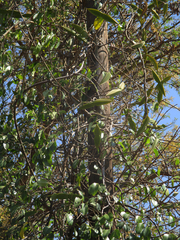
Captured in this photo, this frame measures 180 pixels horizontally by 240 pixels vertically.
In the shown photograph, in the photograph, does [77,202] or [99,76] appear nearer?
[77,202]

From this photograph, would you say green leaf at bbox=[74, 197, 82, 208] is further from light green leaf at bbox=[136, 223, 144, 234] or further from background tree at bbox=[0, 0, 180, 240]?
light green leaf at bbox=[136, 223, 144, 234]

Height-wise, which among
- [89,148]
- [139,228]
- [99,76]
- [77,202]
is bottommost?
[139,228]

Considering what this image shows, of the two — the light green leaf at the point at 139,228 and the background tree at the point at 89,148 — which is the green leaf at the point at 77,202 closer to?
the background tree at the point at 89,148

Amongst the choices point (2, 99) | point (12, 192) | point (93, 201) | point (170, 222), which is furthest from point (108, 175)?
point (2, 99)

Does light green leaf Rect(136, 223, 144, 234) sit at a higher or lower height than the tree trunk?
lower

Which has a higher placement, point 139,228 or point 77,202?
point 77,202

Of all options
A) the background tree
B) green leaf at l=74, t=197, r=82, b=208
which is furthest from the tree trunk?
green leaf at l=74, t=197, r=82, b=208

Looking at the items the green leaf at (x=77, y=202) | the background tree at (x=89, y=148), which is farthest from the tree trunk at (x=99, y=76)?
the green leaf at (x=77, y=202)

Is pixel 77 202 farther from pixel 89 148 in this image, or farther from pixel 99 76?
pixel 99 76

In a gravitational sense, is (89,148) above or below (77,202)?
above

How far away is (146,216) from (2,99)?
1.86 metres

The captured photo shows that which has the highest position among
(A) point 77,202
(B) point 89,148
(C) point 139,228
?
(B) point 89,148

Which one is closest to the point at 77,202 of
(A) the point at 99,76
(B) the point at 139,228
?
(B) the point at 139,228

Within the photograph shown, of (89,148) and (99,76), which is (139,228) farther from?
(99,76)
